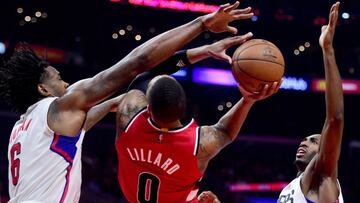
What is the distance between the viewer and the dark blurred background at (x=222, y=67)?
601 inches

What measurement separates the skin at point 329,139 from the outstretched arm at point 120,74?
0.69 m

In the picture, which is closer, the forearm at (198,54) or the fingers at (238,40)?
the fingers at (238,40)

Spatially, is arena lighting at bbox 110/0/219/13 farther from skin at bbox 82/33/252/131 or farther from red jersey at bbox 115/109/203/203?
red jersey at bbox 115/109/203/203

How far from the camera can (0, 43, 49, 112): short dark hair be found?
12.9 ft

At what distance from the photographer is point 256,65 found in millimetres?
3605

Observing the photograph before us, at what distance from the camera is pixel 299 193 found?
14.2ft

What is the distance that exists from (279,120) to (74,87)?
53.9 ft

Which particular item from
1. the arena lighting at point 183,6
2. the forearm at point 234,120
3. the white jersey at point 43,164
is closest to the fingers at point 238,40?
the forearm at point 234,120

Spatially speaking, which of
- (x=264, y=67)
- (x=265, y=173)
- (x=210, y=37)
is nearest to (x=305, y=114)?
(x=265, y=173)

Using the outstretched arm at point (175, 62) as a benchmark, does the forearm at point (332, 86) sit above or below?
below

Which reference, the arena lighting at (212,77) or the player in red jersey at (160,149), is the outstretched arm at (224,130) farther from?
the arena lighting at (212,77)

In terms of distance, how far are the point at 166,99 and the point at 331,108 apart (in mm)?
1258

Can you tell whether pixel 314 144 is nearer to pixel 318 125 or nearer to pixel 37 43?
pixel 37 43

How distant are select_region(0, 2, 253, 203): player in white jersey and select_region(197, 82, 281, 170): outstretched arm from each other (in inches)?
16.1
